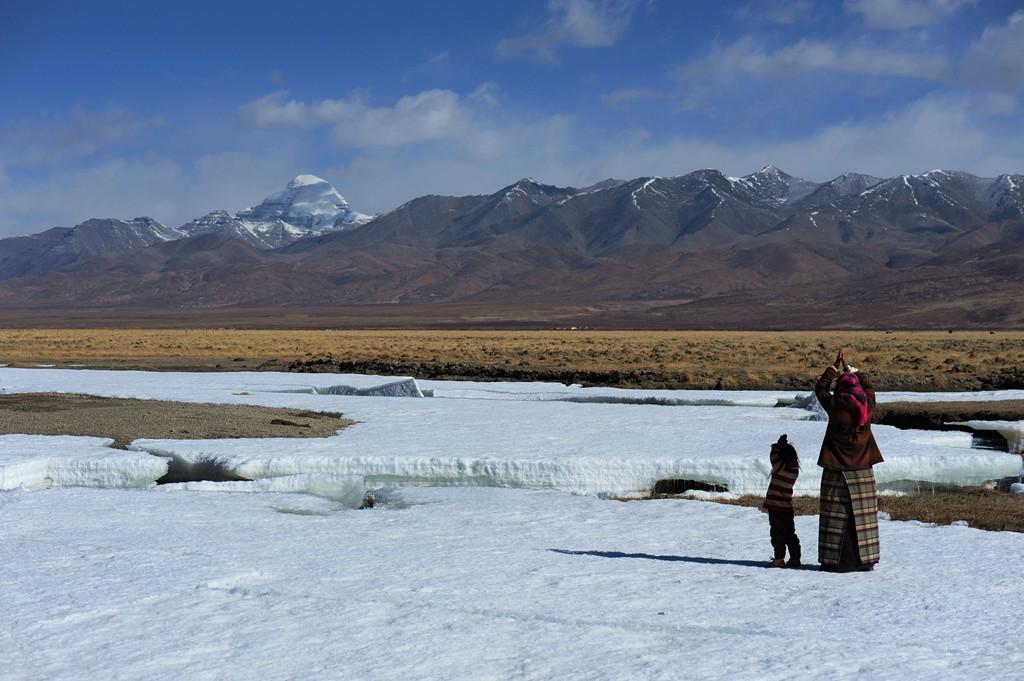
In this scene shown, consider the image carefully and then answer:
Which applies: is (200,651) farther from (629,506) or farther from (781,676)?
(629,506)

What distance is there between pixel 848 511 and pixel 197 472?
8208mm

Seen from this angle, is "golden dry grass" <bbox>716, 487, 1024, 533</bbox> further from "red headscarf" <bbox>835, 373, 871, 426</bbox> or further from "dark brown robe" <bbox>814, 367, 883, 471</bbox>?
"red headscarf" <bbox>835, 373, 871, 426</bbox>

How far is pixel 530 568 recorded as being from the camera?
27.9ft

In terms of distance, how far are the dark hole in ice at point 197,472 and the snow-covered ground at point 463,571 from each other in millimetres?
104

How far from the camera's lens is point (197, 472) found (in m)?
13.4

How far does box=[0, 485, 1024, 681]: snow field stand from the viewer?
6.32 meters

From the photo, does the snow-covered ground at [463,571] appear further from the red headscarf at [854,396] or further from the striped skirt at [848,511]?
the red headscarf at [854,396]

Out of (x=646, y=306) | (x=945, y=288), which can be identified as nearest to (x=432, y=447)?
(x=945, y=288)

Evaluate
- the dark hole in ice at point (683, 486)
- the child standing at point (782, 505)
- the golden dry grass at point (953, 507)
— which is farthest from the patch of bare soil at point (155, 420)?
the child standing at point (782, 505)

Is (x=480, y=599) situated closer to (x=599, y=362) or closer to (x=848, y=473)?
(x=848, y=473)

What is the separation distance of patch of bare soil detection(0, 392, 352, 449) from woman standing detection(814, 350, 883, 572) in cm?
909

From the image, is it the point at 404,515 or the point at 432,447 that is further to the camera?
the point at 432,447

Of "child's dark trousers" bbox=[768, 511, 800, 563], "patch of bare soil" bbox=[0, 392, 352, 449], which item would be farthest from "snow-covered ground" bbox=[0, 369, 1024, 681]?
"patch of bare soil" bbox=[0, 392, 352, 449]

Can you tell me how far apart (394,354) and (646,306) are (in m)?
116
